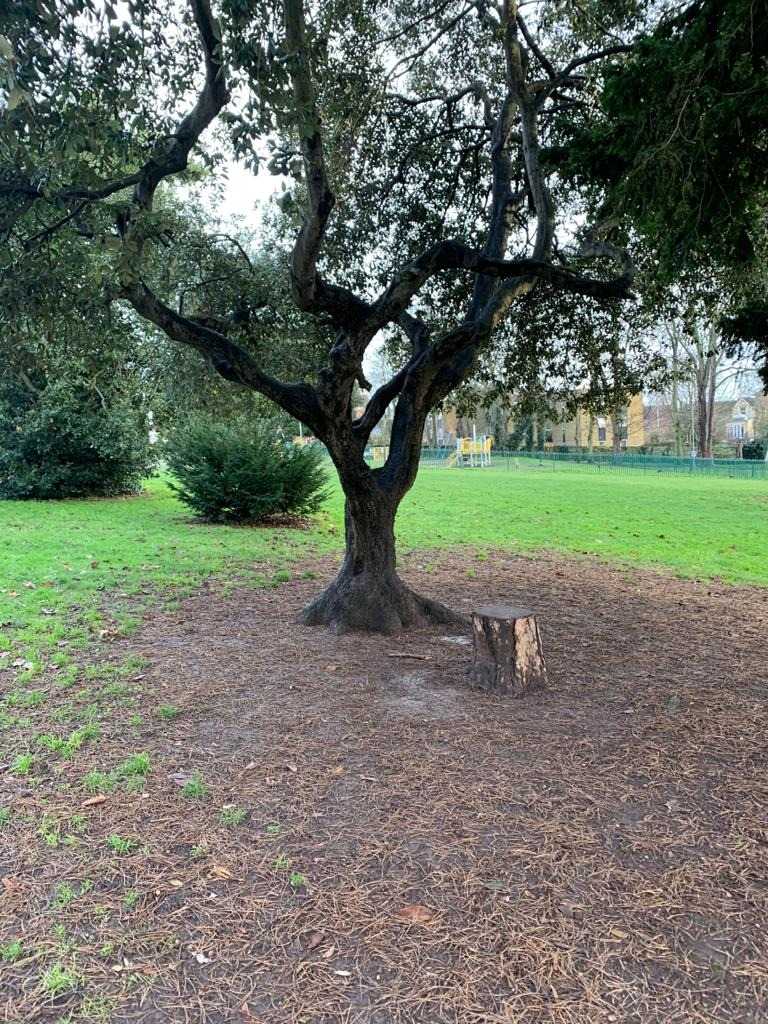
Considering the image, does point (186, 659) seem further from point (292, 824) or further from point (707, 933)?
point (707, 933)

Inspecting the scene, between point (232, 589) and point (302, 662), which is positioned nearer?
point (302, 662)

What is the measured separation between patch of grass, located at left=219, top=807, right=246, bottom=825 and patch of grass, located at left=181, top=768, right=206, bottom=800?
20 cm

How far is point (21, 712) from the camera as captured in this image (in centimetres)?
423

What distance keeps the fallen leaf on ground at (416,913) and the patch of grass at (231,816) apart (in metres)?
0.94

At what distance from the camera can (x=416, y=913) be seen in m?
2.40

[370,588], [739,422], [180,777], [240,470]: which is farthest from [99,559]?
→ [739,422]

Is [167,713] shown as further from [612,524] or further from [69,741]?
[612,524]

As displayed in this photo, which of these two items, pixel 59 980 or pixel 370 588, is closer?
pixel 59 980

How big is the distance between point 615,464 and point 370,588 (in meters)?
35.7

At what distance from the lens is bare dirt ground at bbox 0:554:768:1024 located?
207 cm

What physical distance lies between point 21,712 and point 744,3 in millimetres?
5705

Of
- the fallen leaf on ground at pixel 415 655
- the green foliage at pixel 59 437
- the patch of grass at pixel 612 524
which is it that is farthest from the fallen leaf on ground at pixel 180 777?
the green foliage at pixel 59 437

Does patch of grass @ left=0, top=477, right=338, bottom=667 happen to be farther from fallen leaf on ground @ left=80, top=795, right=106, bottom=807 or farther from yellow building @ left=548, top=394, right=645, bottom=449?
yellow building @ left=548, top=394, right=645, bottom=449

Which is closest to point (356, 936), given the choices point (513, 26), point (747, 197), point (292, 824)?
point (292, 824)
